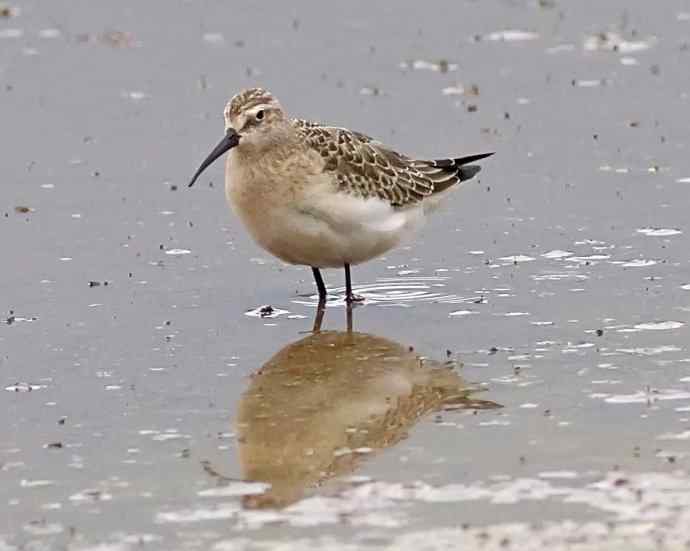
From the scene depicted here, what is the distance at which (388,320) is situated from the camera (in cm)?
1367

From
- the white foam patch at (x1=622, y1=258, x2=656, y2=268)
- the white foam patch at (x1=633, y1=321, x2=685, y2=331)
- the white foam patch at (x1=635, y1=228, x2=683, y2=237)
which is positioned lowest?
the white foam patch at (x1=633, y1=321, x2=685, y2=331)

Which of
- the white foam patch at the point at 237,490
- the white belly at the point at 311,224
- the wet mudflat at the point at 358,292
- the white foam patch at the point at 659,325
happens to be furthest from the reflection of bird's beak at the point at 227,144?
the white foam patch at the point at 237,490

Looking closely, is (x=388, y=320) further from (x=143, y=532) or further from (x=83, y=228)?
(x=143, y=532)

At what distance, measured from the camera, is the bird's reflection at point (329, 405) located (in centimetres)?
1027

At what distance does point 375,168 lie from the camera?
48.0 ft

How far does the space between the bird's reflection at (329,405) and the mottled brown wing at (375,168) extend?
1.53 metres

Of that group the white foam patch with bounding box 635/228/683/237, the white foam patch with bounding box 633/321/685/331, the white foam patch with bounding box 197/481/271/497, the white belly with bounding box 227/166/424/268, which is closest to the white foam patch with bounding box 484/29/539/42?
the white foam patch with bounding box 635/228/683/237

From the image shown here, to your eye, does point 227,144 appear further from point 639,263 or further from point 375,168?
point 639,263

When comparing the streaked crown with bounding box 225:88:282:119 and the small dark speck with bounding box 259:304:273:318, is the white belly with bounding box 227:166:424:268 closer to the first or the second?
the small dark speck with bounding box 259:304:273:318

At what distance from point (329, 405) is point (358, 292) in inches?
125

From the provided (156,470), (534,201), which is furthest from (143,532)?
(534,201)

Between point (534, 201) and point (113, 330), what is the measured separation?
512 centimetres

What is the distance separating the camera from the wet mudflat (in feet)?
31.8

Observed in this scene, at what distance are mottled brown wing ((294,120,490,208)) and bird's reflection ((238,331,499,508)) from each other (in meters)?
1.53
